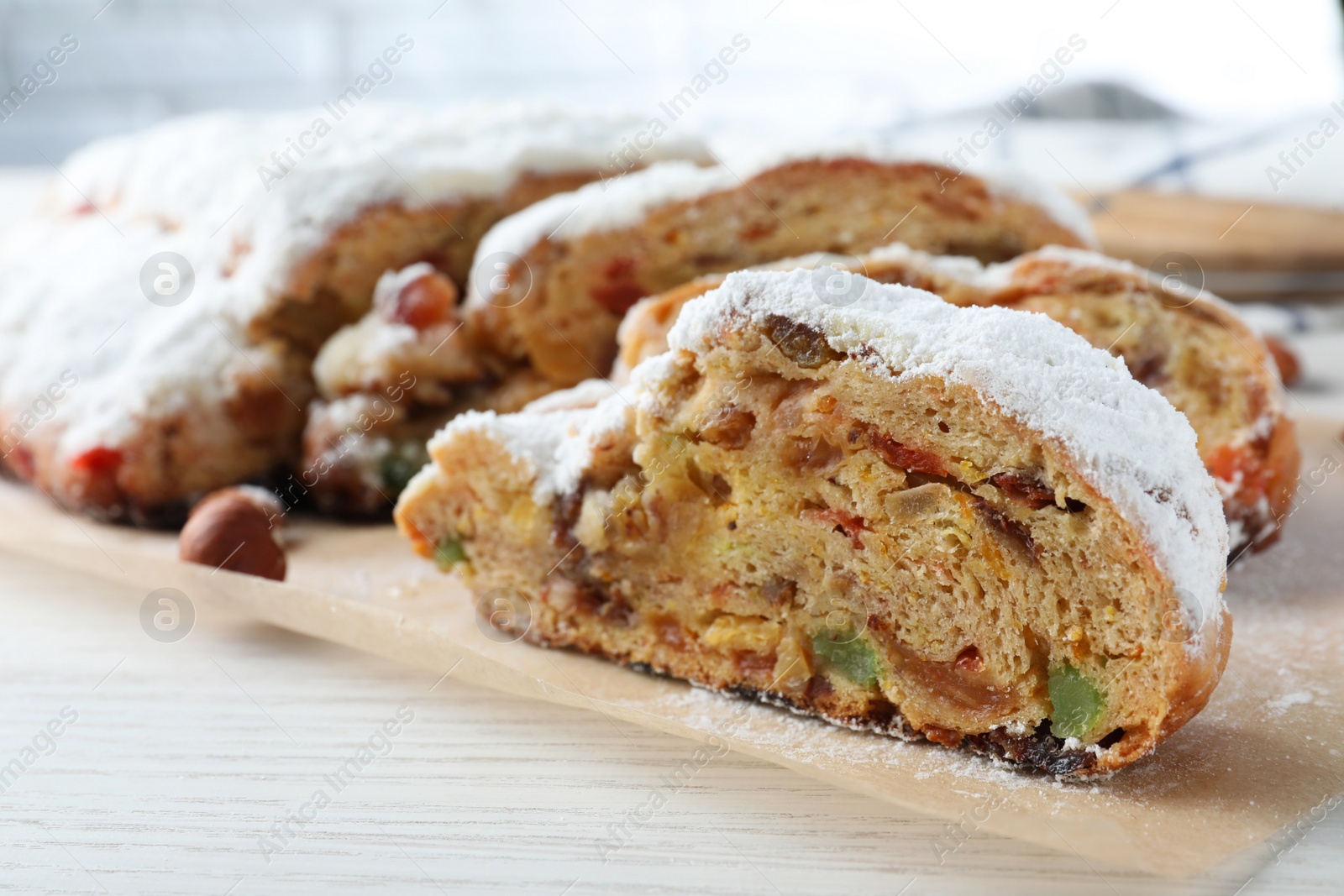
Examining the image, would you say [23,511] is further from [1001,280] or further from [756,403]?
[1001,280]

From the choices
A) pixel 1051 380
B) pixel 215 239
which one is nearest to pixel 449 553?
pixel 1051 380

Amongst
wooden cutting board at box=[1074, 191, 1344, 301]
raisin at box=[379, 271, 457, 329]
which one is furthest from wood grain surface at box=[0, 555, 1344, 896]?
wooden cutting board at box=[1074, 191, 1344, 301]

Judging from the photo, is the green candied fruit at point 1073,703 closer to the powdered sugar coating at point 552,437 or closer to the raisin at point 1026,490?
the raisin at point 1026,490

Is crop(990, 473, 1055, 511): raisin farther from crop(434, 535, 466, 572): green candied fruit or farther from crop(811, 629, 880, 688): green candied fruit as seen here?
crop(434, 535, 466, 572): green candied fruit

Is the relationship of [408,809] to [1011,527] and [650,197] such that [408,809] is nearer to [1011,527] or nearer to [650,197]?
[1011,527]

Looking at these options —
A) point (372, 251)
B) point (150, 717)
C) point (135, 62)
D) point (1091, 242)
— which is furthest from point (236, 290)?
point (135, 62)

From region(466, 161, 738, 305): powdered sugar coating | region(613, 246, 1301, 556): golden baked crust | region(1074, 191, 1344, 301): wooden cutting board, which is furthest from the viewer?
region(1074, 191, 1344, 301): wooden cutting board
